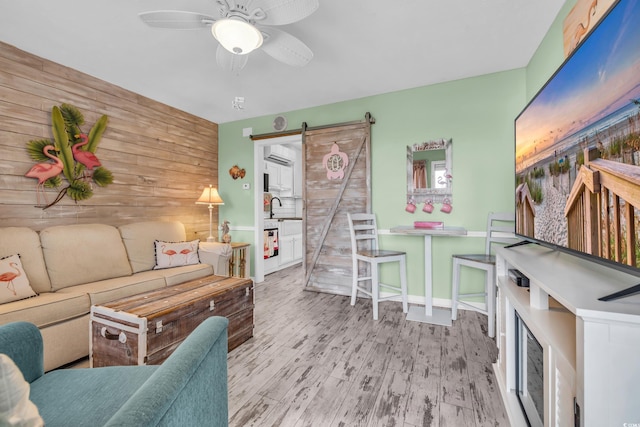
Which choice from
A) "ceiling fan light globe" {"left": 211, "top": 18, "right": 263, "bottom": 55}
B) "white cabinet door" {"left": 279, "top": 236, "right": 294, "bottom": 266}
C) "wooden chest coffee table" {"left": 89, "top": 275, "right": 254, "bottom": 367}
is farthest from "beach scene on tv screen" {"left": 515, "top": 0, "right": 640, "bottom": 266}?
"white cabinet door" {"left": 279, "top": 236, "right": 294, "bottom": 266}

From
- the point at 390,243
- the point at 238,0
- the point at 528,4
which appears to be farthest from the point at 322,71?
the point at 390,243

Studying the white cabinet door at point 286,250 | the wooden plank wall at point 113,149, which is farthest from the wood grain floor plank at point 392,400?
the white cabinet door at point 286,250

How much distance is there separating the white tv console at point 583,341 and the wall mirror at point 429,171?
5.29ft

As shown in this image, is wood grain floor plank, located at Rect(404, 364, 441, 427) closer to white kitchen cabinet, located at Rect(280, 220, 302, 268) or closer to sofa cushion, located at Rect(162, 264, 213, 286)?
sofa cushion, located at Rect(162, 264, 213, 286)

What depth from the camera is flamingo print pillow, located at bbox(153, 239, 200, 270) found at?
285 centimetres

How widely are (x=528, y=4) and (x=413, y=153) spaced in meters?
1.49

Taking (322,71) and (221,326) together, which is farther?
(322,71)

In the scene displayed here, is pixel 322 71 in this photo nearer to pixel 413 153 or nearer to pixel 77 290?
pixel 413 153

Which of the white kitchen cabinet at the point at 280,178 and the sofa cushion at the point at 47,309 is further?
the white kitchen cabinet at the point at 280,178

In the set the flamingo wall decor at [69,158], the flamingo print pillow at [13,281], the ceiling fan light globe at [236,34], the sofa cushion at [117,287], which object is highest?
the ceiling fan light globe at [236,34]

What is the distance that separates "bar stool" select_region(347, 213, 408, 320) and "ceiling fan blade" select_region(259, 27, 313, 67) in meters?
1.58

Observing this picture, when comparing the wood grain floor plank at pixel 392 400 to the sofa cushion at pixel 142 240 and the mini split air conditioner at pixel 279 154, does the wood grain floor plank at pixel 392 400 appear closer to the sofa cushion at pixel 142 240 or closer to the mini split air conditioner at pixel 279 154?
the sofa cushion at pixel 142 240

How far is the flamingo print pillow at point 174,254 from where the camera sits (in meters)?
2.85

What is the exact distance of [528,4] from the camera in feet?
5.95
